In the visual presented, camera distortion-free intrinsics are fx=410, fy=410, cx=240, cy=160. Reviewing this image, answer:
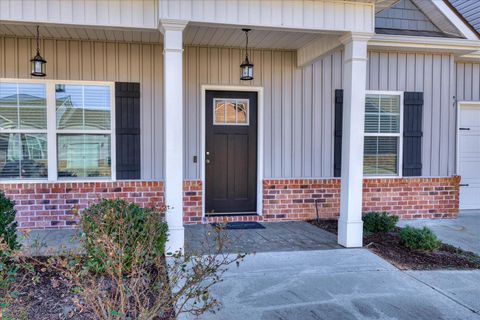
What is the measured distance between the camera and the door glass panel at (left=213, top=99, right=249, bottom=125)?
20.8 ft

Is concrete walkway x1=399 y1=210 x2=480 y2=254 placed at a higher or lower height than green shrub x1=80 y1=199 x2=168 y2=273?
lower

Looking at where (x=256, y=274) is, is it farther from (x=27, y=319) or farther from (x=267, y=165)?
(x=267, y=165)

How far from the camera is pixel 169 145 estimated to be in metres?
4.41

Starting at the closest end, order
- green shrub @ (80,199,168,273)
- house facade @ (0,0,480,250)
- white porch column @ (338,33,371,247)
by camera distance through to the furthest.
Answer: green shrub @ (80,199,168,273)
white porch column @ (338,33,371,247)
house facade @ (0,0,480,250)

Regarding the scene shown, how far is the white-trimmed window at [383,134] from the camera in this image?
21.9 feet

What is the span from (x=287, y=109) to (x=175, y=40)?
2.59m

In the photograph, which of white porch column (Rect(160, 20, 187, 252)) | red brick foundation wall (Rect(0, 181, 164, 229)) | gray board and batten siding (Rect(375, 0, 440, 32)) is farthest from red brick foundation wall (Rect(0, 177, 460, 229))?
gray board and batten siding (Rect(375, 0, 440, 32))

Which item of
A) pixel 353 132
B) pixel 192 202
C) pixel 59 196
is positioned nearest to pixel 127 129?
pixel 59 196

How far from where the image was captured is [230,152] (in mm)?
6387

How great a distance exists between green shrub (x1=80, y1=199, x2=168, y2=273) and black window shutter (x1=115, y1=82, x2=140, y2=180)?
6.51ft

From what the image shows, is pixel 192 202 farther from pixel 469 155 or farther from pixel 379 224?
pixel 469 155

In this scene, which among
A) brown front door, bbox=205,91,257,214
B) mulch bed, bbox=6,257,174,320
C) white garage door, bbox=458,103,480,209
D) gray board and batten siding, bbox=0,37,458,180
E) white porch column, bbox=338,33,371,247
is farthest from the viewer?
white garage door, bbox=458,103,480,209

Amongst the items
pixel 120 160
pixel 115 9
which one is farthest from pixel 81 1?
pixel 120 160

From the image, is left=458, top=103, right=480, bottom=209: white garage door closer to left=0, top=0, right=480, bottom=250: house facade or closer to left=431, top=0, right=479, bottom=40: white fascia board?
left=0, top=0, right=480, bottom=250: house facade
